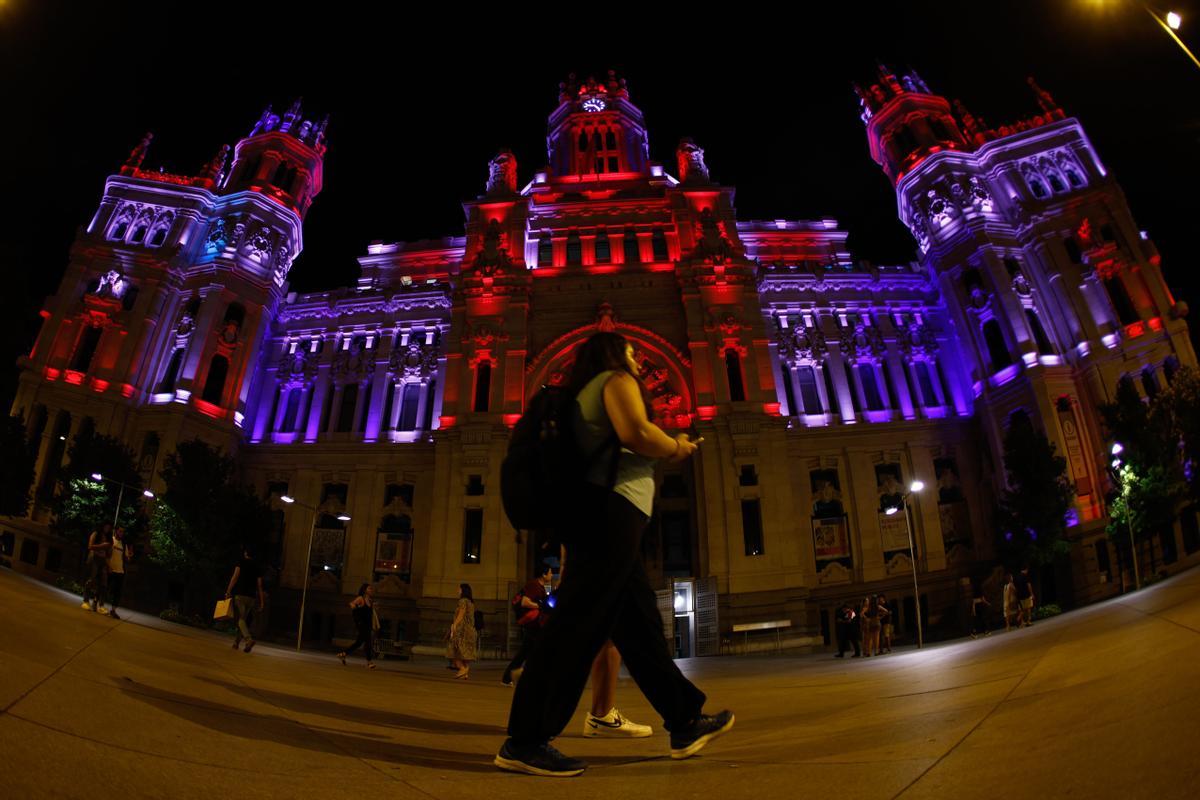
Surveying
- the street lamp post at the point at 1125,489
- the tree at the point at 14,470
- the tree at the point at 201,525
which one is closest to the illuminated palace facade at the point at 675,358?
the street lamp post at the point at 1125,489

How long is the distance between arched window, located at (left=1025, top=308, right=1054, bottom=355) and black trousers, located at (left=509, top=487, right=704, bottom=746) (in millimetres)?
40101

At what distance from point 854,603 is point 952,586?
5.31m

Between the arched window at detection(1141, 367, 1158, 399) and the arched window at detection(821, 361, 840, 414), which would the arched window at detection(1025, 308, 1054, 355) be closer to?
the arched window at detection(1141, 367, 1158, 399)

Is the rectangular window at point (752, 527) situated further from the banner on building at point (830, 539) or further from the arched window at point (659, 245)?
the arched window at point (659, 245)

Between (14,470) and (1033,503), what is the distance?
47.0 m

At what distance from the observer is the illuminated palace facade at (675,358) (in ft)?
112

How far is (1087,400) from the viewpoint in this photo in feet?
113

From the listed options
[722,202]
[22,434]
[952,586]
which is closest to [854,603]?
[952,586]

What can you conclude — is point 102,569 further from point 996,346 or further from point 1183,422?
point 996,346

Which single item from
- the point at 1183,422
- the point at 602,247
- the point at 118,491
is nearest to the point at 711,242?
the point at 602,247

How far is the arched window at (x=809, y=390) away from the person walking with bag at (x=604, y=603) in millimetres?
38755

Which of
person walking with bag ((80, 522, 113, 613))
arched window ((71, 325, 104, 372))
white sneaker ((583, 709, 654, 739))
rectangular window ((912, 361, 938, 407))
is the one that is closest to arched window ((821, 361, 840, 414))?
rectangular window ((912, 361, 938, 407))

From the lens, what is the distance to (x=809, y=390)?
41.6m

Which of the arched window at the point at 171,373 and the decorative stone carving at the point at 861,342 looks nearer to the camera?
the arched window at the point at 171,373
